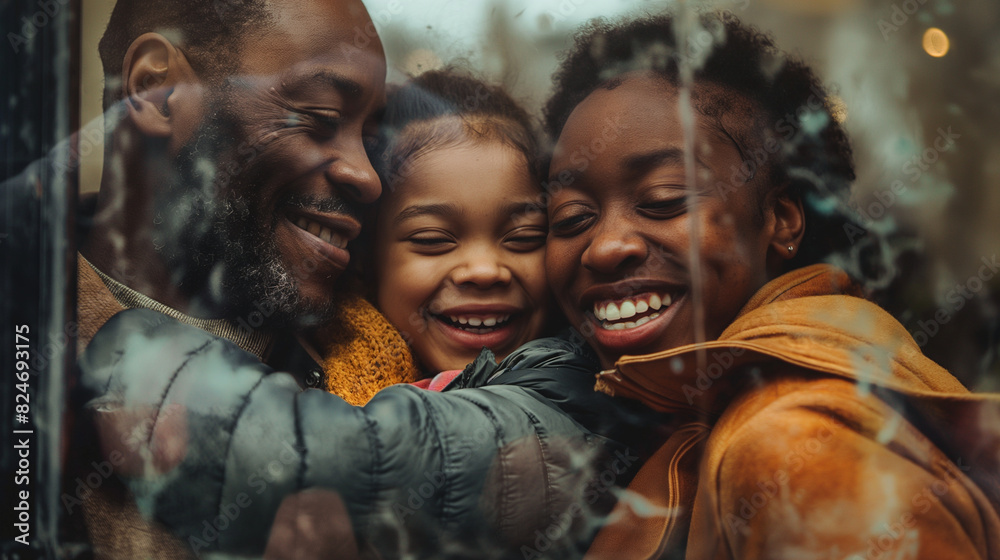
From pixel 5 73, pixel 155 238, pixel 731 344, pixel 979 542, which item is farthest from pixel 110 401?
pixel 979 542

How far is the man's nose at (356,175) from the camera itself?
1.19m

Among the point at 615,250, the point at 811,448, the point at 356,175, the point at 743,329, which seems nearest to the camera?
the point at 811,448

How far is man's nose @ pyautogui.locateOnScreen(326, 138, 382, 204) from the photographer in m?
1.19

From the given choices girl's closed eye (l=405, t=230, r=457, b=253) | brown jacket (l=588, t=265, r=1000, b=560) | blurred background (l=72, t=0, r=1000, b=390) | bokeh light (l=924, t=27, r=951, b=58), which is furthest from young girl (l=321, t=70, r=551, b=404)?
bokeh light (l=924, t=27, r=951, b=58)

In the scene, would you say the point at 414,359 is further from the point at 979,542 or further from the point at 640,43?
the point at 979,542

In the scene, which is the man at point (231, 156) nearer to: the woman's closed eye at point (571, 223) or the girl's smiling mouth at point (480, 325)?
the girl's smiling mouth at point (480, 325)

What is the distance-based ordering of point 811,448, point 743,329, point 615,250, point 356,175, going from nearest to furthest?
point 811,448 → point 743,329 → point 615,250 → point 356,175

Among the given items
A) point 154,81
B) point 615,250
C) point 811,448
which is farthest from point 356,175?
point 811,448

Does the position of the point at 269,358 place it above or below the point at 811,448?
below

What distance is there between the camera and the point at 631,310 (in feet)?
3.68

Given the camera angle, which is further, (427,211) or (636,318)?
(427,211)

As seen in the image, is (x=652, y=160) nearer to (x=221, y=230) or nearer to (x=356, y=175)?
(x=356, y=175)

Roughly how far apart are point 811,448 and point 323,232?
869 millimetres

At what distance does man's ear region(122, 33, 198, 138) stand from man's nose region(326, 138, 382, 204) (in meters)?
0.26
